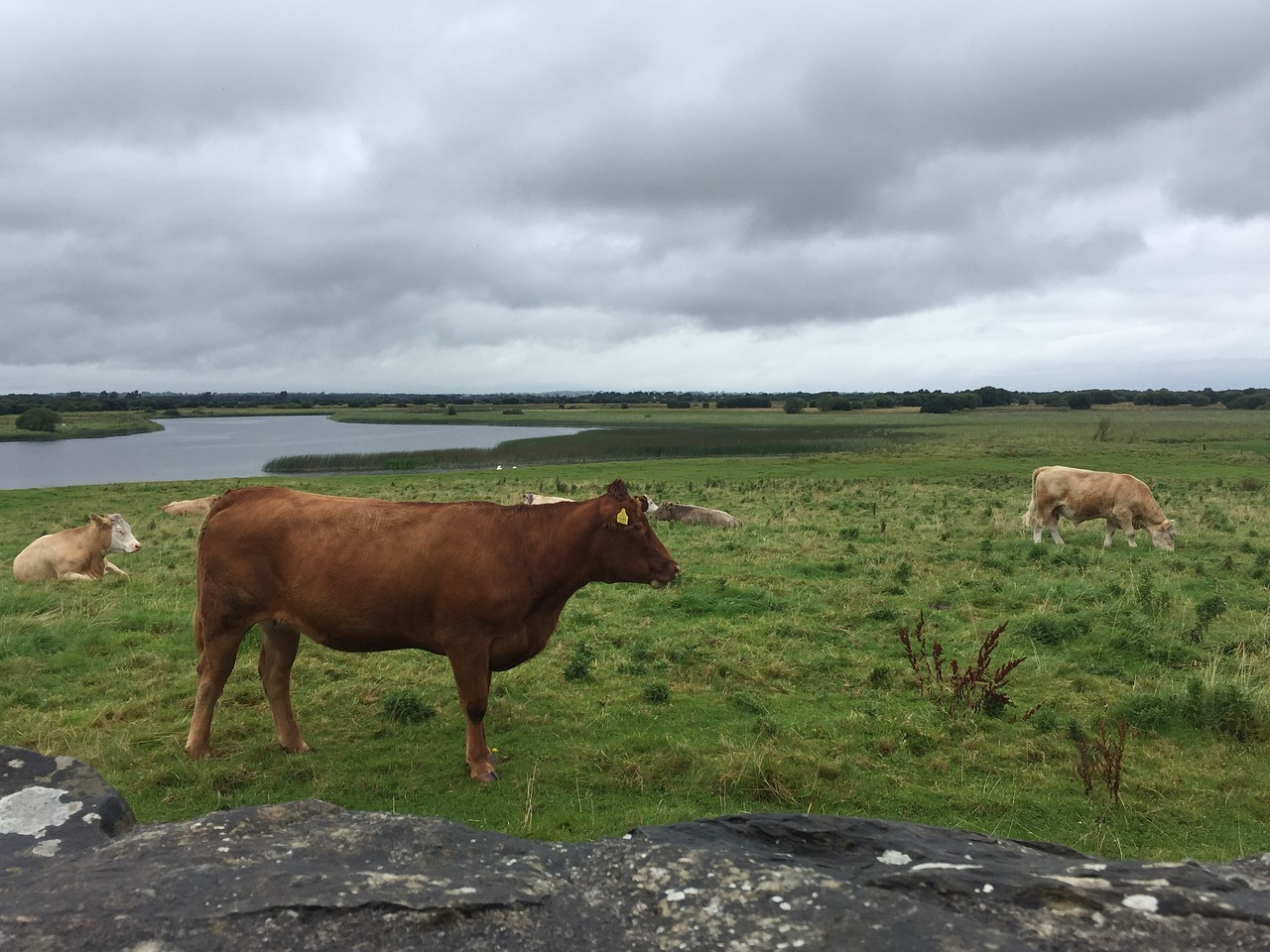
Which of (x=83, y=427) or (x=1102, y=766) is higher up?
(x=83, y=427)

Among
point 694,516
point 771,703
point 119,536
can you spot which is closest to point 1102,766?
point 771,703

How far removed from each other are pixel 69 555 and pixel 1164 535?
828 inches

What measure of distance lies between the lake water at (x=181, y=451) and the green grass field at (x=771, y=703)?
3953 centimetres

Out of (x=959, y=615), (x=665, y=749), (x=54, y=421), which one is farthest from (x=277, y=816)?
(x=54, y=421)

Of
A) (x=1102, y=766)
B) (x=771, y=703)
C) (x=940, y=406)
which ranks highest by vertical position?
(x=940, y=406)

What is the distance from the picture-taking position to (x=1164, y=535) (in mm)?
16141

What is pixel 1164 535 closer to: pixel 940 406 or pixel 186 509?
pixel 186 509

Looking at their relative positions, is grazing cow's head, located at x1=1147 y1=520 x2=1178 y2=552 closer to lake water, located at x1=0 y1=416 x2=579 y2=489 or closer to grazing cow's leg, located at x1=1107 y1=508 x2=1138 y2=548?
grazing cow's leg, located at x1=1107 y1=508 x2=1138 y2=548

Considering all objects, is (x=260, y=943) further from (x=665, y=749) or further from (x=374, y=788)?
(x=665, y=749)

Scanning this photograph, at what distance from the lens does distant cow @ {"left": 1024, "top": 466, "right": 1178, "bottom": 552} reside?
53.2 feet

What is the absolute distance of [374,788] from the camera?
19.7 ft

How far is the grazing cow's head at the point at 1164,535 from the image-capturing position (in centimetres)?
1602

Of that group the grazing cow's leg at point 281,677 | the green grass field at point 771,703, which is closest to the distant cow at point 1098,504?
the green grass field at point 771,703

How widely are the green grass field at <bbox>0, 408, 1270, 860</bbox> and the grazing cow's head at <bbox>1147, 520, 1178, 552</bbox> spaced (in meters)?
0.30
